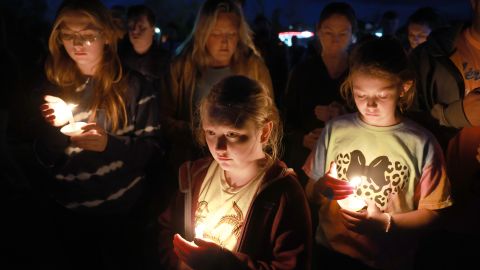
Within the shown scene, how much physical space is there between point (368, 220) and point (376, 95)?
57cm

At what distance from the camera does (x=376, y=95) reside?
2068mm

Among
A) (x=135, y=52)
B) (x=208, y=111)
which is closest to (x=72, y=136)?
(x=208, y=111)

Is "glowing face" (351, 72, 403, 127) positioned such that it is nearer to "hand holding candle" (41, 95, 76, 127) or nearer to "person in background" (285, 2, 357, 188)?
"person in background" (285, 2, 357, 188)

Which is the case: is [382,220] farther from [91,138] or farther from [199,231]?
[91,138]

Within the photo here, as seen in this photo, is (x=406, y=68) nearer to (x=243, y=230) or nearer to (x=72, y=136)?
(x=243, y=230)

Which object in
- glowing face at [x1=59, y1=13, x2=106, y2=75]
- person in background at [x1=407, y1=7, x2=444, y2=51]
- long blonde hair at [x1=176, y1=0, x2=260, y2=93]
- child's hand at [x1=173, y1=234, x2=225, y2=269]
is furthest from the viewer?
person in background at [x1=407, y1=7, x2=444, y2=51]

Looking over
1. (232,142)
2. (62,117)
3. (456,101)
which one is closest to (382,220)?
(232,142)

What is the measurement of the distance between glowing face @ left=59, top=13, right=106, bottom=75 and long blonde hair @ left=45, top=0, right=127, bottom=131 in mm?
27

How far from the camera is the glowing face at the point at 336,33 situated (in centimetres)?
337

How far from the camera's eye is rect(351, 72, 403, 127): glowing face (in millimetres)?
2055

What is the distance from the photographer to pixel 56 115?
7.20ft

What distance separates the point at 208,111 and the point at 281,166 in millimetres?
406

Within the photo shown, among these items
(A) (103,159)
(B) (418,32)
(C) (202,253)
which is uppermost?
(B) (418,32)

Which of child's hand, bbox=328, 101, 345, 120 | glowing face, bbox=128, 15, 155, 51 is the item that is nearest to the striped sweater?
child's hand, bbox=328, 101, 345, 120
